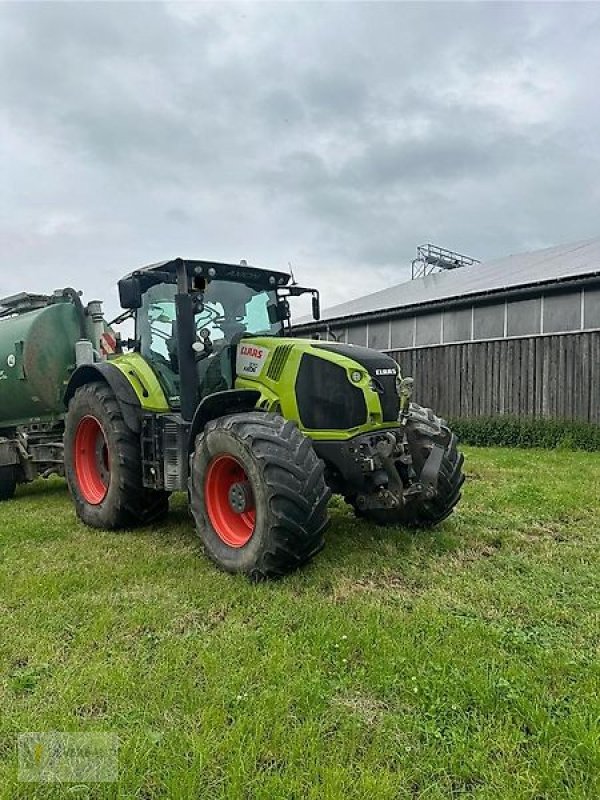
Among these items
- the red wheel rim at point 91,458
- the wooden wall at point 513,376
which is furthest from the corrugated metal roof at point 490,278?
the red wheel rim at point 91,458

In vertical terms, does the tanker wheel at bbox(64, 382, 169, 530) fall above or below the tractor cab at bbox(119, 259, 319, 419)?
below

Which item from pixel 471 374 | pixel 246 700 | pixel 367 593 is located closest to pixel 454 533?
pixel 367 593

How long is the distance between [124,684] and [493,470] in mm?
7581

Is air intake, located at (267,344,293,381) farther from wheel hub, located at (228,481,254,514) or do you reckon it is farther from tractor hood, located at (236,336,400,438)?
wheel hub, located at (228,481,254,514)

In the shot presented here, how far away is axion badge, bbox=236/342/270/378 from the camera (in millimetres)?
5230

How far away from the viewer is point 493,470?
9.59 metres

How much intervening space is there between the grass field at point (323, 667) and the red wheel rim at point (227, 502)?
1.14ft

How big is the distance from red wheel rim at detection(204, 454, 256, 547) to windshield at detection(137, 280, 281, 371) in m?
1.19

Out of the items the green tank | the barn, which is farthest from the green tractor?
the barn

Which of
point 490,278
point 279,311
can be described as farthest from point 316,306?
point 490,278

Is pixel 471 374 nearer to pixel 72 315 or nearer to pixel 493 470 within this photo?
pixel 493 470

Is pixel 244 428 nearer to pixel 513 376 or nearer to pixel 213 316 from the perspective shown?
pixel 213 316

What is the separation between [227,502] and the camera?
16.3 ft

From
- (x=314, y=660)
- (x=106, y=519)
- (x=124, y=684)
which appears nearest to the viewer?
(x=124, y=684)
